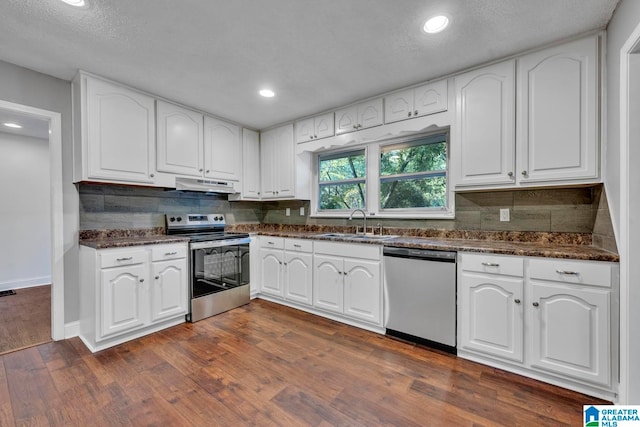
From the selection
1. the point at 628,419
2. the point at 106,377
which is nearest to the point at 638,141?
the point at 628,419

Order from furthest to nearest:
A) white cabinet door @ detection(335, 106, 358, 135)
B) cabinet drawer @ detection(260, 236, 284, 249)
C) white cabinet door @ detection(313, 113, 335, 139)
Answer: cabinet drawer @ detection(260, 236, 284, 249) < white cabinet door @ detection(313, 113, 335, 139) < white cabinet door @ detection(335, 106, 358, 135)

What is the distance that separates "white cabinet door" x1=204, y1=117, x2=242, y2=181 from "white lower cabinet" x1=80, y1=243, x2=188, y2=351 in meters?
1.11

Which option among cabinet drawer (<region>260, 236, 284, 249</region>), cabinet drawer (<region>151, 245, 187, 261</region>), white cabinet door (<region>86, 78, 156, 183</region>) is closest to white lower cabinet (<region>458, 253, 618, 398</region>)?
cabinet drawer (<region>260, 236, 284, 249</region>)

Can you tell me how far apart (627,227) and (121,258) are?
3496 millimetres

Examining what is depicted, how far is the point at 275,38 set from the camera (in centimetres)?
193

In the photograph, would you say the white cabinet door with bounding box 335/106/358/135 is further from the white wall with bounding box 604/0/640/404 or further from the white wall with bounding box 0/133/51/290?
the white wall with bounding box 0/133/51/290

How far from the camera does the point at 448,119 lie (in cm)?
243

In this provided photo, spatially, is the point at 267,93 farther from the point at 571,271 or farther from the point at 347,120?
the point at 571,271

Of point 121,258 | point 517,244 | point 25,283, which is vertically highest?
point 517,244

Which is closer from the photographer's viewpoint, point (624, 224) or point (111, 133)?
point (624, 224)

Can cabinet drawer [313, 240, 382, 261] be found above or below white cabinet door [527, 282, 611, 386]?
above

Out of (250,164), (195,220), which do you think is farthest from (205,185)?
(250,164)

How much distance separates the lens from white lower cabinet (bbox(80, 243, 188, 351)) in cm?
226

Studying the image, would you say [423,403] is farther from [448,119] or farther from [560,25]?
[560,25]
